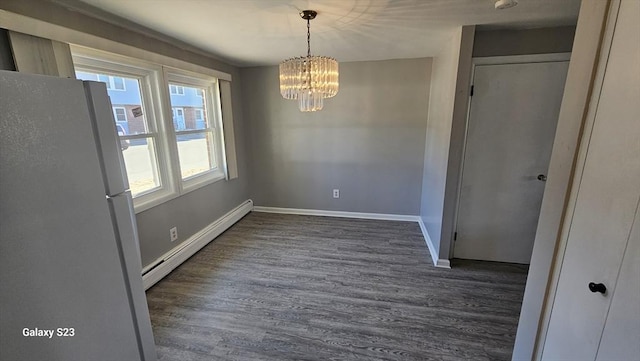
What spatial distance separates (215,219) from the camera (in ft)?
11.4

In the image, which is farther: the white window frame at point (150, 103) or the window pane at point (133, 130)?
the window pane at point (133, 130)

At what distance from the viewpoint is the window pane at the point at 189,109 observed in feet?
9.39

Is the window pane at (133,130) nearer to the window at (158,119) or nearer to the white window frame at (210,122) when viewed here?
the window at (158,119)

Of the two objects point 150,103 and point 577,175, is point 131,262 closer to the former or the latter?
point 577,175

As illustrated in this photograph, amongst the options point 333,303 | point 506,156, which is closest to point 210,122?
point 333,303

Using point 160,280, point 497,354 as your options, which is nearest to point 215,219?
point 160,280

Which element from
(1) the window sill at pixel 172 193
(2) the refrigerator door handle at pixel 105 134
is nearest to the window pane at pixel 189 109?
(1) the window sill at pixel 172 193

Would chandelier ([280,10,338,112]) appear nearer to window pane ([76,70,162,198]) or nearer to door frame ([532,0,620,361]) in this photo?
window pane ([76,70,162,198])

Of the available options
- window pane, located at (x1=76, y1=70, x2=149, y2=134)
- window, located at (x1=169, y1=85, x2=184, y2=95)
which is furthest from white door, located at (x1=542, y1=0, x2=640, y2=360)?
window, located at (x1=169, y1=85, x2=184, y2=95)

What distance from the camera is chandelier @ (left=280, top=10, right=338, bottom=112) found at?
201cm

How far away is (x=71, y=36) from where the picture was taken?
66.6 inches

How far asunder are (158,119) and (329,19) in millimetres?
1845

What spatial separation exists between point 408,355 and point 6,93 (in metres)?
2.16

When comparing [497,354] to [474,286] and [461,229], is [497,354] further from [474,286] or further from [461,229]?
[461,229]
